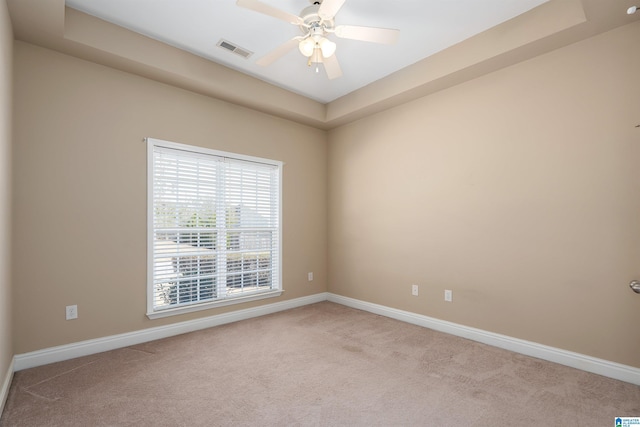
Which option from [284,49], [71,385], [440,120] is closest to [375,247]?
[440,120]

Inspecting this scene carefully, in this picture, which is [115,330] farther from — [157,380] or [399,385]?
[399,385]

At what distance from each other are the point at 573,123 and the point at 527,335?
1.85 metres

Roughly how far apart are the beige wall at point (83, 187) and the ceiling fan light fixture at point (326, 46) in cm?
177

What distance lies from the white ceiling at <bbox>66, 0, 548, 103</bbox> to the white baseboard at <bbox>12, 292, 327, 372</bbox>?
2.79m

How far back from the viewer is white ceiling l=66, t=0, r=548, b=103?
8.22ft

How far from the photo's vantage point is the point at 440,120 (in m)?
3.48

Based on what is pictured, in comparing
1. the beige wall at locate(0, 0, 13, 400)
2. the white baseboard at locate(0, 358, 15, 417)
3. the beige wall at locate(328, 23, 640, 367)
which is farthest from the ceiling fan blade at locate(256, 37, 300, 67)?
the white baseboard at locate(0, 358, 15, 417)

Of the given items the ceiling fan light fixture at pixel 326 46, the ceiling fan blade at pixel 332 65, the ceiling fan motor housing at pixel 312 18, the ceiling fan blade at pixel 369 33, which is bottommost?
the ceiling fan light fixture at pixel 326 46

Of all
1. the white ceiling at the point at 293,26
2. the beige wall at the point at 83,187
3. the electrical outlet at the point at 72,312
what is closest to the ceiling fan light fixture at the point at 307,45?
the white ceiling at the point at 293,26

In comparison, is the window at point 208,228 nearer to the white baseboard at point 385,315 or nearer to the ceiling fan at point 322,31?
the white baseboard at point 385,315

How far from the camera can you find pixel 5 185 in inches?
86.2

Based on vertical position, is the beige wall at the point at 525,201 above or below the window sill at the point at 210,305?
above

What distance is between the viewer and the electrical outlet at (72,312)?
271cm

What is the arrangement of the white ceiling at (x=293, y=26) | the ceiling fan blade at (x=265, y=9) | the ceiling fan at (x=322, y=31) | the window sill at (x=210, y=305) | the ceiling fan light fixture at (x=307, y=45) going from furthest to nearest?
the window sill at (x=210, y=305) < the white ceiling at (x=293, y=26) < the ceiling fan light fixture at (x=307, y=45) < the ceiling fan at (x=322, y=31) < the ceiling fan blade at (x=265, y=9)
